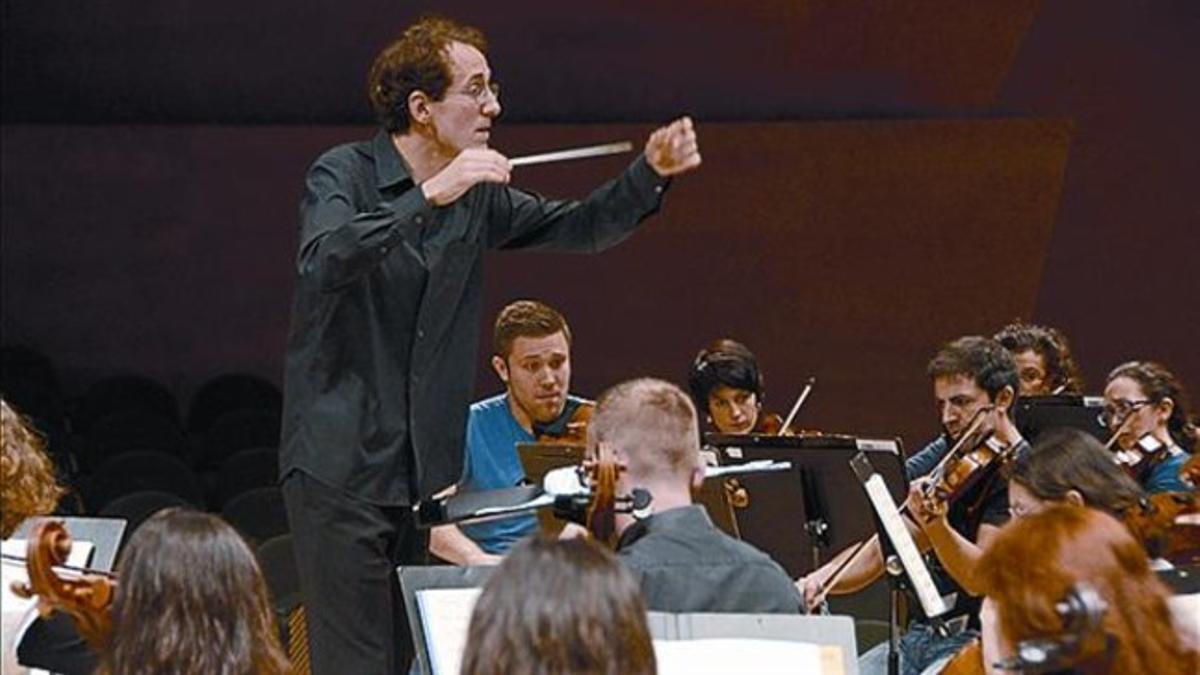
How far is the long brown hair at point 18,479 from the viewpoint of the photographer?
341 centimetres

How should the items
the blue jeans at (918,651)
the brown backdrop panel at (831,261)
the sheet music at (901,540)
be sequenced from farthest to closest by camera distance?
the brown backdrop panel at (831,261)
the blue jeans at (918,651)
the sheet music at (901,540)

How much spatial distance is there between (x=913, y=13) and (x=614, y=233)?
3.95m

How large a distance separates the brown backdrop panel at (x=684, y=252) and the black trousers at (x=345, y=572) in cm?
415

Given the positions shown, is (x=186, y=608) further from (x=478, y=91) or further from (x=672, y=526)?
(x=478, y=91)

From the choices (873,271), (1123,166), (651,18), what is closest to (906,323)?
(873,271)

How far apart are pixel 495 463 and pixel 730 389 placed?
0.87m

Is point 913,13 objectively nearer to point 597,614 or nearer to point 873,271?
point 873,271

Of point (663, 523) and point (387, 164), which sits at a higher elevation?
point (387, 164)

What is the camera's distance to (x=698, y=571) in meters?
3.48

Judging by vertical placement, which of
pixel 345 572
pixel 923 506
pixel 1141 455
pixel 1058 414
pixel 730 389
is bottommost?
pixel 345 572

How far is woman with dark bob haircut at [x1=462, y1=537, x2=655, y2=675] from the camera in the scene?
2.43 metres

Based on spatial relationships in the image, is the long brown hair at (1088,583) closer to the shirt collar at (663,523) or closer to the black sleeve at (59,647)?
the shirt collar at (663,523)

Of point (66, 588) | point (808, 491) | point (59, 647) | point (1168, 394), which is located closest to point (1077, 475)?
point (808, 491)

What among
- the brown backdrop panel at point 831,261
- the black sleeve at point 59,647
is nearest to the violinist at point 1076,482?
the black sleeve at point 59,647
